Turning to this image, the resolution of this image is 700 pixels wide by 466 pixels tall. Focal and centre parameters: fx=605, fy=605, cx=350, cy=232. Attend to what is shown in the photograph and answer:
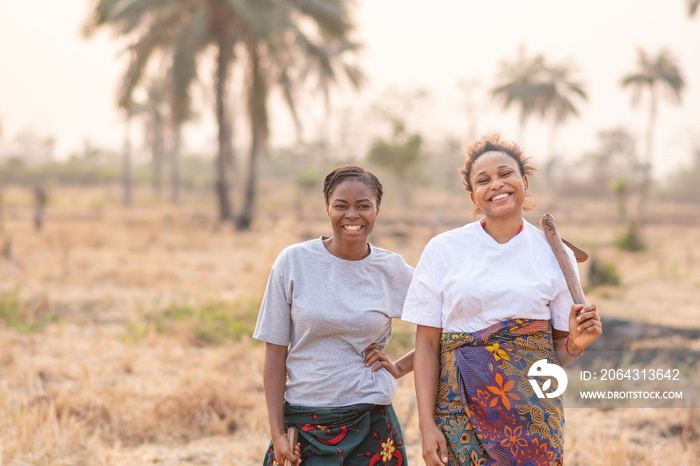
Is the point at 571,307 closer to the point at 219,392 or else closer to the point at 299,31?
the point at 219,392

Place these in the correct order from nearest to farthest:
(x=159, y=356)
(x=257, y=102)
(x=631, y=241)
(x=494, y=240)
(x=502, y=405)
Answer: (x=502, y=405) → (x=494, y=240) → (x=159, y=356) → (x=257, y=102) → (x=631, y=241)

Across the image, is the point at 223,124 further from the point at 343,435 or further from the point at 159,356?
the point at 343,435

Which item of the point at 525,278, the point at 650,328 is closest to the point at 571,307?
the point at 525,278

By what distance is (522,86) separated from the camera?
38125mm

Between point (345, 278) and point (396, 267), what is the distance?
201 mm

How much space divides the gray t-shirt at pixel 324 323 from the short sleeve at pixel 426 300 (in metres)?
0.17

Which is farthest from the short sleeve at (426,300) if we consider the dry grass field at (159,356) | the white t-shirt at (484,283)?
the dry grass field at (159,356)

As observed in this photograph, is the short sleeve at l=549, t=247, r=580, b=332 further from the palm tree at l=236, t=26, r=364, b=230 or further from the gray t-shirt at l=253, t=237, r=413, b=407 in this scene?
the palm tree at l=236, t=26, r=364, b=230

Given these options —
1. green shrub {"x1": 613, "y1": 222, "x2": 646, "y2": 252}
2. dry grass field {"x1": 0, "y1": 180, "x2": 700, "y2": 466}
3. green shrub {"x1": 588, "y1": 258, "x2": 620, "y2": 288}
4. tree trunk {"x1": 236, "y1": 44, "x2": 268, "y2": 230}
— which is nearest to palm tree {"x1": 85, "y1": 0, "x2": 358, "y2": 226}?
tree trunk {"x1": 236, "y1": 44, "x2": 268, "y2": 230}

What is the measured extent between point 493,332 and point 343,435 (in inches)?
24.2

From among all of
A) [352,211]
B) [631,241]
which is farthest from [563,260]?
[631,241]

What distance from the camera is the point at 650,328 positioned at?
6270 mm

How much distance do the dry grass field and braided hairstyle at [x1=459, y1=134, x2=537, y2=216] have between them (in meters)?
1.82

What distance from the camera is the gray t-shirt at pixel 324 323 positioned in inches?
79.0
